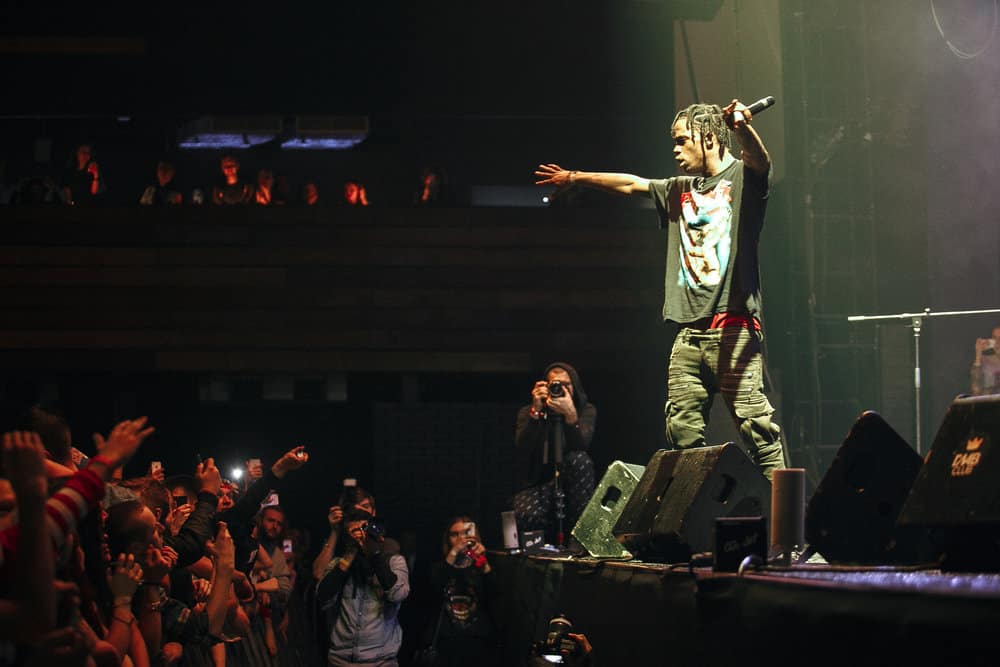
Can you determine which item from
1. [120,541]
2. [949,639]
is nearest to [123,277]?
[120,541]

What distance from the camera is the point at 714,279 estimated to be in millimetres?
5195

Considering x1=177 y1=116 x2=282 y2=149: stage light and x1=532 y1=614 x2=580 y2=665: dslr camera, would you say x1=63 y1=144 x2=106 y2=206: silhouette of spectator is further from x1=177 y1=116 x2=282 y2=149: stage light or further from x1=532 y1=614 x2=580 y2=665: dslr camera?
x1=532 y1=614 x2=580 y2=665: dslr camera

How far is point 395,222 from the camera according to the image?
12.6 meters

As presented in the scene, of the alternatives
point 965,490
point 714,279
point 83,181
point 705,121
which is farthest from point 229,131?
point 965,490

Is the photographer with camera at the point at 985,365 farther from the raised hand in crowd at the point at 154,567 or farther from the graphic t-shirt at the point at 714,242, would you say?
the raised hand in crowd at the point at 154,567

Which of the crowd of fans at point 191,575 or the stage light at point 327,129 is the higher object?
the stage light at point 327,129

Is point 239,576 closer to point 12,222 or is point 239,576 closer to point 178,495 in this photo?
point 178,495

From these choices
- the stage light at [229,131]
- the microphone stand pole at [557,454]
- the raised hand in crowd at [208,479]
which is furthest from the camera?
the stage light at [229,131]

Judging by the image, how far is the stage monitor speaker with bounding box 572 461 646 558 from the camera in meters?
5.69

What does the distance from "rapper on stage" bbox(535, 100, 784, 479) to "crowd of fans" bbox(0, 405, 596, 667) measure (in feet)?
5.82

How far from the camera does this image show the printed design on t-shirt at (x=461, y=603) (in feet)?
26.5

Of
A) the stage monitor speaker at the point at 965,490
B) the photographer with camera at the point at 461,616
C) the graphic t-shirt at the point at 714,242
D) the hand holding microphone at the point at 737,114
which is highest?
the hand holding microphone at the point at 737,114

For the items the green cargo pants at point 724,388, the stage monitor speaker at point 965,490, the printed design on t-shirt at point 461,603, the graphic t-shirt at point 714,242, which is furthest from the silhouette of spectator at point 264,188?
the stage monitor speaker at point 965,490

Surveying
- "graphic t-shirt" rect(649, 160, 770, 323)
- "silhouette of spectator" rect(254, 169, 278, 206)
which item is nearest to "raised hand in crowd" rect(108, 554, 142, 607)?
"graphic t-shirt" rect(649, 160, 770, 323)
